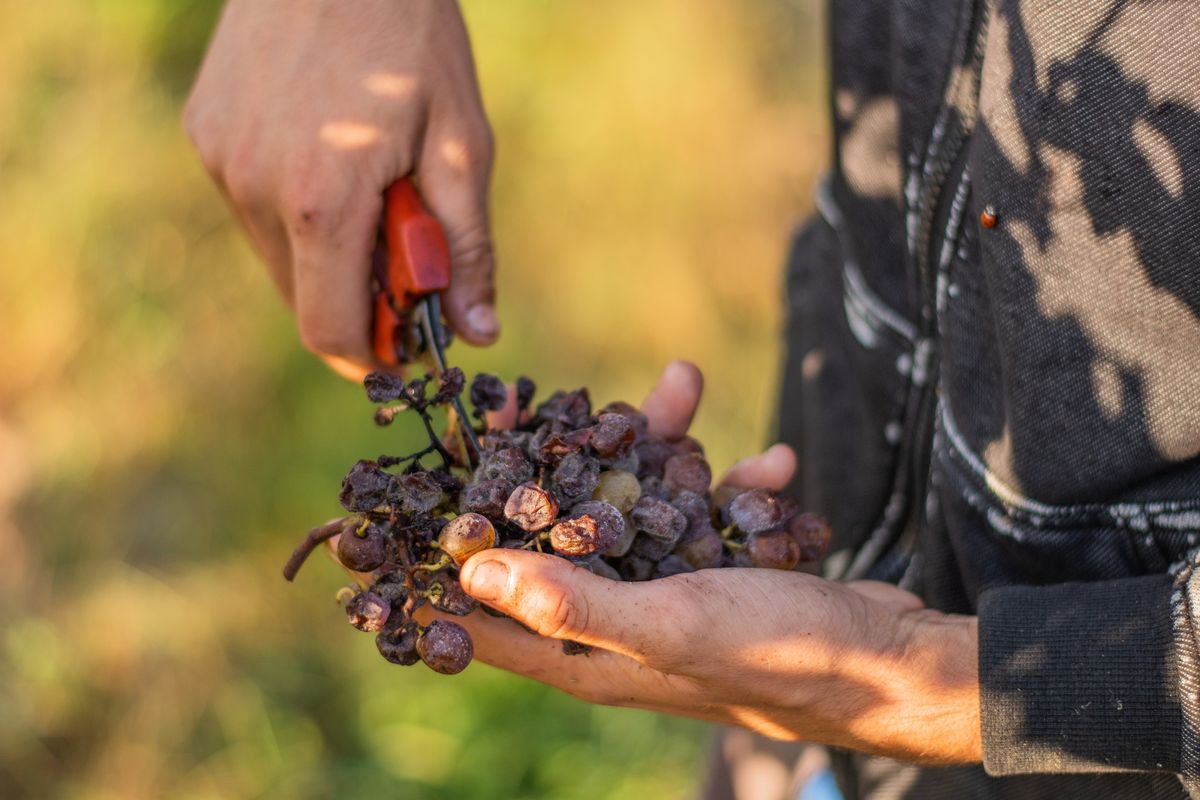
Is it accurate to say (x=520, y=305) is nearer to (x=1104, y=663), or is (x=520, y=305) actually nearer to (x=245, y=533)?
(x=245, y=533)

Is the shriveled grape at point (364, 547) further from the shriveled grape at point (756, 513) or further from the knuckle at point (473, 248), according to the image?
the knuckle at point (473, 248)

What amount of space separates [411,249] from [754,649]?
806 mm

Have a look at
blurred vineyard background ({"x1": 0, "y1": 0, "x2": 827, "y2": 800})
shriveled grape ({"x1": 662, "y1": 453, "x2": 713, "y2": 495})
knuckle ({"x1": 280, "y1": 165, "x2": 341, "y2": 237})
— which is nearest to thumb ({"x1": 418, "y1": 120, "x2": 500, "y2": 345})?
knuckle ({"x1": 280, "y1": 165, "x2": 341, "y2": 237})

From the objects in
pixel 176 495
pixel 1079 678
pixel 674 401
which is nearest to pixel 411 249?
pixel 674 401

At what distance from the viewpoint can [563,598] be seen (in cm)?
116

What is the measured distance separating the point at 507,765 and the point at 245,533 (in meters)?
1.28

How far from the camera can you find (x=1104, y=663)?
133cm

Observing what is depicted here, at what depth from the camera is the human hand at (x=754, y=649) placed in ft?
3.89

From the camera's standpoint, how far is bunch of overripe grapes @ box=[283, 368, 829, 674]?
49.6 inches

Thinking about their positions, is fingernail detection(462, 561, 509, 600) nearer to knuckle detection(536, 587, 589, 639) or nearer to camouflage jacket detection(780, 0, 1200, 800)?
knuckle detection(536, 587, 589, 639)

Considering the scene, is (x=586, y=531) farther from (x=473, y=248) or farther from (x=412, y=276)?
(x=473, y=248)

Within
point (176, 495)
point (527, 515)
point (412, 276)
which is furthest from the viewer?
point (176, 495)

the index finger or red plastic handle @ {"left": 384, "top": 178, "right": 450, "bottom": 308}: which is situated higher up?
red plastic handle @ {"left": 384, "top": 178, "right": 450, "bottom": 308}

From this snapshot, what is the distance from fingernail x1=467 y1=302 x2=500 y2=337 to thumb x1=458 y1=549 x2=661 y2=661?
2.24 ft
